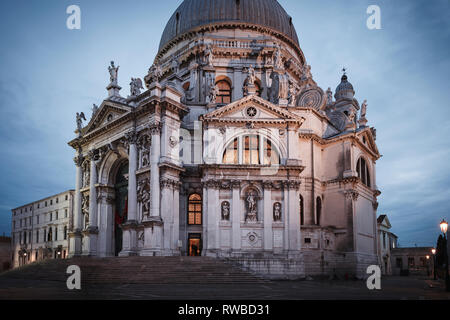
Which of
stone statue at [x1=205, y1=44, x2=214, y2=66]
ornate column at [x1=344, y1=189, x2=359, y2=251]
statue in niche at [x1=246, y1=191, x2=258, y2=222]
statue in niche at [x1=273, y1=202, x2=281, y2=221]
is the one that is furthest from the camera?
stone statue at [x1=205, y1=44, x2=214, y2=66]

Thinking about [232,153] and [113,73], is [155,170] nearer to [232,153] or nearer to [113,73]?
[232,153]

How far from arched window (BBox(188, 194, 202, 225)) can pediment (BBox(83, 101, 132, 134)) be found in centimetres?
924

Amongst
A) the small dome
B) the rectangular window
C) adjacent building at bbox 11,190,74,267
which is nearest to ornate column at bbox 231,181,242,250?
the rectangular window

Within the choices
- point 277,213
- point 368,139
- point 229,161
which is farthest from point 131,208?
point 368,139

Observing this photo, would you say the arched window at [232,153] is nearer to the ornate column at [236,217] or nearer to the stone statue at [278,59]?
the ornate column at [236,217]

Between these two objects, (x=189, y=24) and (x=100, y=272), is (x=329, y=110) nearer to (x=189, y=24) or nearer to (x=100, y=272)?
(x=189, y=24)

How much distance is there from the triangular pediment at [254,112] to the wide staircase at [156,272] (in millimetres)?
11875

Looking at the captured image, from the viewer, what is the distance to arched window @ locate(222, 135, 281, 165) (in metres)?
35.5

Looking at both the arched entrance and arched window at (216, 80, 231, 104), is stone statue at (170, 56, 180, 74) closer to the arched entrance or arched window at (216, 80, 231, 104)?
arched window at (216, 80, 231, 104)

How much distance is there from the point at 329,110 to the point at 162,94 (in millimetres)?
21786

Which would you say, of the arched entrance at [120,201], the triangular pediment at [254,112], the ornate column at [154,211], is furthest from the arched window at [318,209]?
the arched entrance at [120,201]
